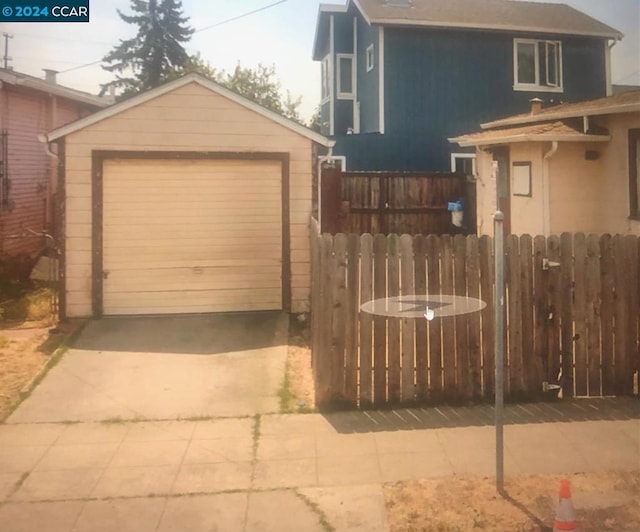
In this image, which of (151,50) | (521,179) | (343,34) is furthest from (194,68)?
(521,179)

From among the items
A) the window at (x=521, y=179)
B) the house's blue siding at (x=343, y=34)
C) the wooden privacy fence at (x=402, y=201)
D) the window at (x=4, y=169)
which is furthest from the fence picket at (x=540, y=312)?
the house's blue siding at (x=343, y=34)

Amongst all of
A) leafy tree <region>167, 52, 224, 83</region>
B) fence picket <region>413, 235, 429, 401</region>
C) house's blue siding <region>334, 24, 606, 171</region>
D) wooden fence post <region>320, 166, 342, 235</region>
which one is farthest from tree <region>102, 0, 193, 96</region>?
fence picket <region>413, 235, 429, 401</region>

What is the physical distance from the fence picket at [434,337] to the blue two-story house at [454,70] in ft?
37.9

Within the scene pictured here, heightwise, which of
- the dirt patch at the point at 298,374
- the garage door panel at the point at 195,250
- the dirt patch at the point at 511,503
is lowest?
the dirt patch at the point at 511,503

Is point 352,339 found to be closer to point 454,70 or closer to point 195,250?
point 195,250

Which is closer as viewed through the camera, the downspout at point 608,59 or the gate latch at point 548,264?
the gate latch at point 548,264

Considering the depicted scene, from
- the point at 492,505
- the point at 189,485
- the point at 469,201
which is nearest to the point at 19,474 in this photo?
the point at 189,485

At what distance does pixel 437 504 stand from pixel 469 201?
37.7 feet

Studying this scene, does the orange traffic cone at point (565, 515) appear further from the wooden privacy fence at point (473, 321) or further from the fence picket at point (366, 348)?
the fence picket at point (366, 348)

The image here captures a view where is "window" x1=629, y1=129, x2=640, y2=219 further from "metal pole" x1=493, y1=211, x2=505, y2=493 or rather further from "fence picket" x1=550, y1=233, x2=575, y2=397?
"metal pole" x1=493, y1=211, x2=505, y2=493

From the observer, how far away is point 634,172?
11.2 m

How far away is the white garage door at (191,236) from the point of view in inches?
380

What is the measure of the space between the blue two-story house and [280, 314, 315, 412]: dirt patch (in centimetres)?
907

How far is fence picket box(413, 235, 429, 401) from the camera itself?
5.89 metres
